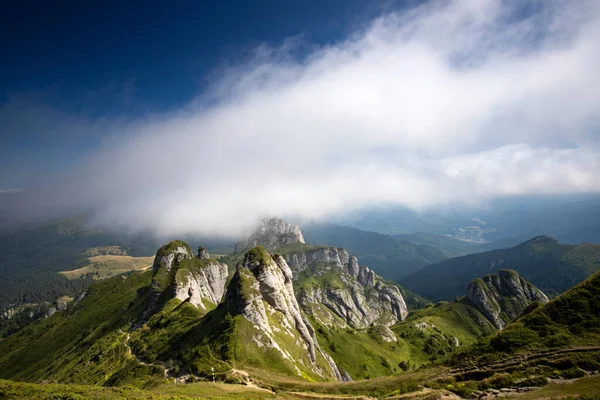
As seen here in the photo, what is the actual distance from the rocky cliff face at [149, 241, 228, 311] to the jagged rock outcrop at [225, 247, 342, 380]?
41.6 meters

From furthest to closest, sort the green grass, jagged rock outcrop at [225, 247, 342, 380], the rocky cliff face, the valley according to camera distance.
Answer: the rocky cliff face → jagged rock outcrop at [225, 247, 342, 380] → the valley → the green grass

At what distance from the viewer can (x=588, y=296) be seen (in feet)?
190

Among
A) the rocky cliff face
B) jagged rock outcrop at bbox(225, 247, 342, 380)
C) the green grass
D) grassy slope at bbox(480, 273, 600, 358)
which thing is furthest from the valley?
the rocky cliff face

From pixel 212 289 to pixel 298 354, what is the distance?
88.9 m

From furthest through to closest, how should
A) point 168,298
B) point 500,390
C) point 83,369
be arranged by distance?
point 168,298, point 83,369, point 500,390

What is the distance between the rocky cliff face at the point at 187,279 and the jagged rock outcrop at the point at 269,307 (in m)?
41.6

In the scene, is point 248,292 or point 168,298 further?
point 168,298

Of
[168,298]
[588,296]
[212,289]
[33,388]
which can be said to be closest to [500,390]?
[588,296]

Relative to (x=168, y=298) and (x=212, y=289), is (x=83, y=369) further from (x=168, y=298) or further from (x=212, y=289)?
(x=212, y=289)

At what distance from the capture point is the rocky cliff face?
131875mm

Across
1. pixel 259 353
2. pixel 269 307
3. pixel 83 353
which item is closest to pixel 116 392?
pixel 259 353

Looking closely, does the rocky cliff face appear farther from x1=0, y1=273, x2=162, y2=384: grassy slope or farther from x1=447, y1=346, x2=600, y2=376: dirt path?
x1=447, y1=346, x2=600, y2=376: dirt path

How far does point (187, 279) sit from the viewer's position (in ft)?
454

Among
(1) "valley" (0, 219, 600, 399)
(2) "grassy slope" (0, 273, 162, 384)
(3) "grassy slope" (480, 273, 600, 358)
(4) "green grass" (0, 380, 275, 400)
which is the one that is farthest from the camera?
(2) "grassy slope" (0, 273, 162, 384)
